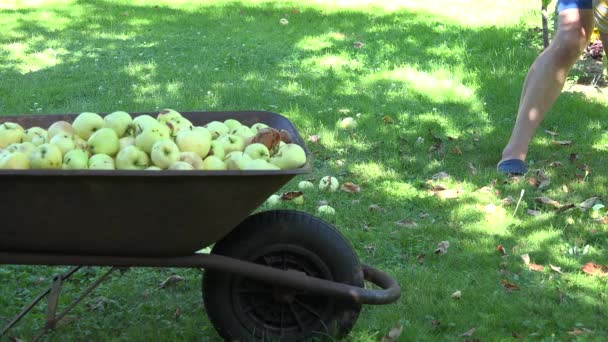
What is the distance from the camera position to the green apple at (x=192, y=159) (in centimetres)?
305

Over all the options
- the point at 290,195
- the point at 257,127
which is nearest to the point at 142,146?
the point at 257,127

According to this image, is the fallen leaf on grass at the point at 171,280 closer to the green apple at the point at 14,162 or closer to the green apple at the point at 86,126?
the green apple at the point at 86,126

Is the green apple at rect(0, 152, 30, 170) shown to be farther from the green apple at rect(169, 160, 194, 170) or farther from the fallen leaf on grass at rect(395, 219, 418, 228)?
the fallen leaf on grass at rect(395, 219, 418, 228)

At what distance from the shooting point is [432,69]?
7867 mm

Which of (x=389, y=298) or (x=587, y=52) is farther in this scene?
(x=587, y=52)

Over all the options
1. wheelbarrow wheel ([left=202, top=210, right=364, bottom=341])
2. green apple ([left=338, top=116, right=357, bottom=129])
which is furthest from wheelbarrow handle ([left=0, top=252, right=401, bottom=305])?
green apple ([left=338, top=116, right=357, bottom=129])

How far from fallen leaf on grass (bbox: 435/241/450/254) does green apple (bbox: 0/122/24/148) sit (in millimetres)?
2168

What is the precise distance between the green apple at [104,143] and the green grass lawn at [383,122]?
2.74 feet

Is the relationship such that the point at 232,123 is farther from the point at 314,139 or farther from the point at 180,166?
the point at 314,139

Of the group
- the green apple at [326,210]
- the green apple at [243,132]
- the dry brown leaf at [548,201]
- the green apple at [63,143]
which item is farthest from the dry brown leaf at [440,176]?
the green apple at [63,143]

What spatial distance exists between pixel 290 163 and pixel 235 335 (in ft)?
2.31

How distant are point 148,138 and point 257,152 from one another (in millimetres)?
408

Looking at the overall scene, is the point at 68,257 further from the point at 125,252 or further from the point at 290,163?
the point at 290,163

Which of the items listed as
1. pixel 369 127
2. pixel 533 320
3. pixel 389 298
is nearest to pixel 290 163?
pixel 389 298
